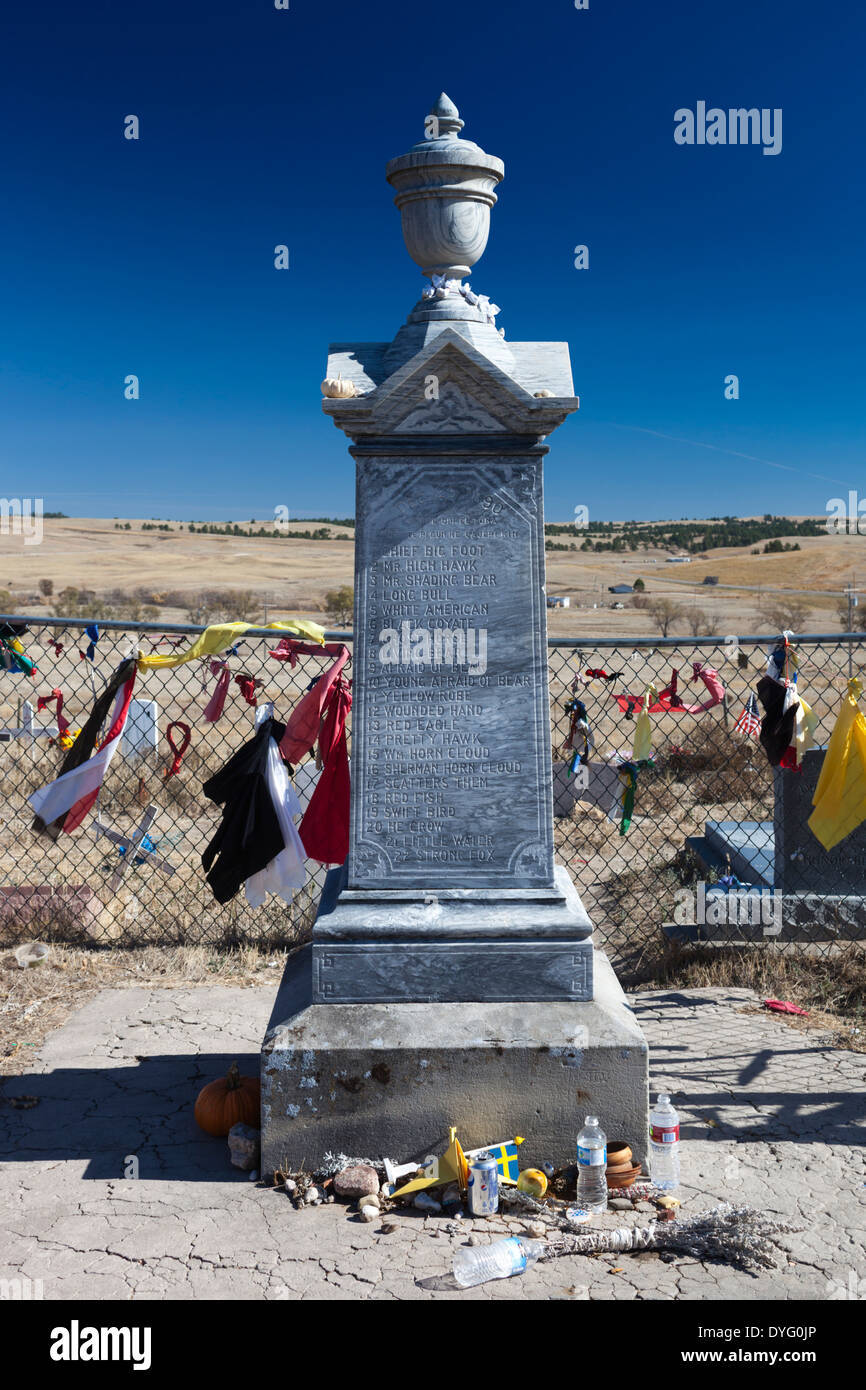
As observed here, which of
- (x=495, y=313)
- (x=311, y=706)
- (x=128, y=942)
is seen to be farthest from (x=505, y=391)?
(x=128, y=942)

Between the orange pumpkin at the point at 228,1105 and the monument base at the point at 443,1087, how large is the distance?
1.01ft

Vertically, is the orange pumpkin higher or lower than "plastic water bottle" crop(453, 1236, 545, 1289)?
higher

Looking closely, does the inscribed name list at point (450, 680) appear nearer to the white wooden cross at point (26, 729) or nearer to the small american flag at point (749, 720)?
the small american flag at point (749, 720)

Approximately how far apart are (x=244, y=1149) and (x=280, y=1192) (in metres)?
0.22

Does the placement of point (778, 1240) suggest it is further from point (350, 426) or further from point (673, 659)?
point (673, 659)

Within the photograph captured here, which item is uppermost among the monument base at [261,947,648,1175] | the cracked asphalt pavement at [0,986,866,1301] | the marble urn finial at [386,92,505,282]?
the marble urn finial at [386,92,505,282]

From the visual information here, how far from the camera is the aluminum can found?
3557 mm

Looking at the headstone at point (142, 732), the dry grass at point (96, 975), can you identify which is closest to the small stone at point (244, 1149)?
the dry grass at point (96, 975)

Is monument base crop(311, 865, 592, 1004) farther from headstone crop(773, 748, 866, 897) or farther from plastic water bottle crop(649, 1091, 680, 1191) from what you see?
headstone crop(773, 748, 866, 897)

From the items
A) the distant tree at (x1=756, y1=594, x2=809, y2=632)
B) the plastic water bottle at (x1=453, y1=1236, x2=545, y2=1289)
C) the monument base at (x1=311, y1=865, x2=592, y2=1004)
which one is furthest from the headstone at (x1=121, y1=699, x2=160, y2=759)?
the distant tree at (x1=756, y1=594, x2=809, y2=632)

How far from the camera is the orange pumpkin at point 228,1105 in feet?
13.3

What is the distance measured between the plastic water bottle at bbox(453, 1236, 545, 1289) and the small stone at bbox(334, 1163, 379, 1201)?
1.34ft

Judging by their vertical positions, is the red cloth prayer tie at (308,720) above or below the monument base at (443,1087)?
above

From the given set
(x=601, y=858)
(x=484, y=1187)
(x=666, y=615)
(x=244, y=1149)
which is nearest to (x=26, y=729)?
(x=601, y=858)
